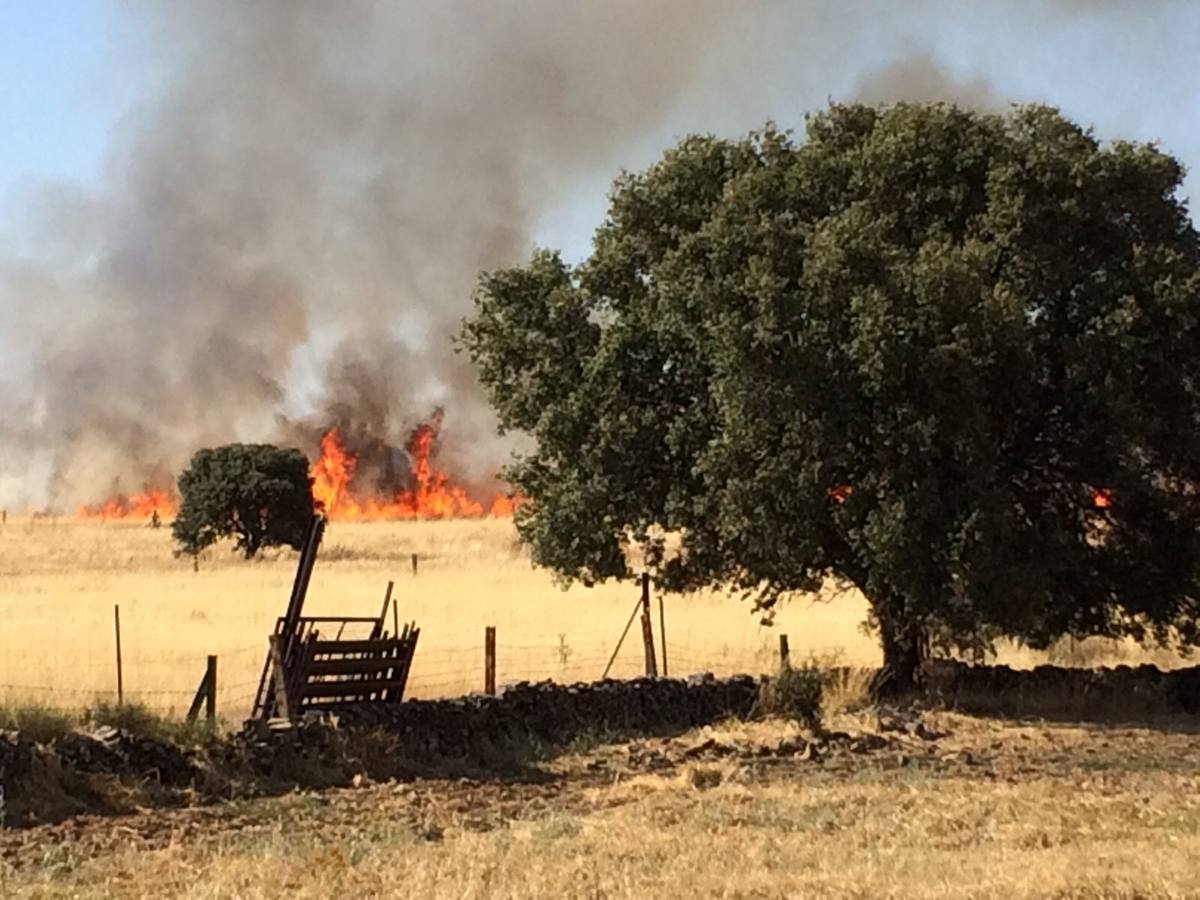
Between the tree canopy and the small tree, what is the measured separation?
45.4 metres

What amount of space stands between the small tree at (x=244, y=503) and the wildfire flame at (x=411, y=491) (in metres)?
Answer: 35.7

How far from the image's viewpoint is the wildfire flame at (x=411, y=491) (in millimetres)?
114250

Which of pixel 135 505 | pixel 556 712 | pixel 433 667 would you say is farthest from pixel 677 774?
pixel 135 505

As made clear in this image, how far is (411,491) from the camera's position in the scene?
12075 centimetres

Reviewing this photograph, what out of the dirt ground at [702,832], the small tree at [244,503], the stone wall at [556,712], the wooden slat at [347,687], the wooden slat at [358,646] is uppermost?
the small tree at [244,503]

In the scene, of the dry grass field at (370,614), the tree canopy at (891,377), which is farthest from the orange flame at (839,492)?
the dry grass field at (370,614)

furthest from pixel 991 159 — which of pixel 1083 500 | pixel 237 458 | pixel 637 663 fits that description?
pixel 237 458

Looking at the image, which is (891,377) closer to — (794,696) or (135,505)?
(794,696)

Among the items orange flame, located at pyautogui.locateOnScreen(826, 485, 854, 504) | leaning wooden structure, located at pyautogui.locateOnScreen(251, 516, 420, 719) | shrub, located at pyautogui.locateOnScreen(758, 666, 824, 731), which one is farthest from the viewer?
orange flame, located at pyautogui.locateOnScreen(826, 485, 854, 504)

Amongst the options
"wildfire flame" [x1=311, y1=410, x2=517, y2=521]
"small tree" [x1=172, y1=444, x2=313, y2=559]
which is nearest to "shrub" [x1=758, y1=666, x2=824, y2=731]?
"small tree" [x1=172, y1=444, x2=313, y2=559]

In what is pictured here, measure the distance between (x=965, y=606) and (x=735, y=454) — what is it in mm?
4171

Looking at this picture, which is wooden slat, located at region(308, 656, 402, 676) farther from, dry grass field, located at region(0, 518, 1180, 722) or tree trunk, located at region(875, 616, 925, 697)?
tree trunk, located at region(875, 616, 925, 697)

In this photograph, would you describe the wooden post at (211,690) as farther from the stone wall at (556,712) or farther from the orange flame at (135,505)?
the orange flame at (135,505)

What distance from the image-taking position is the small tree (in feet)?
231
